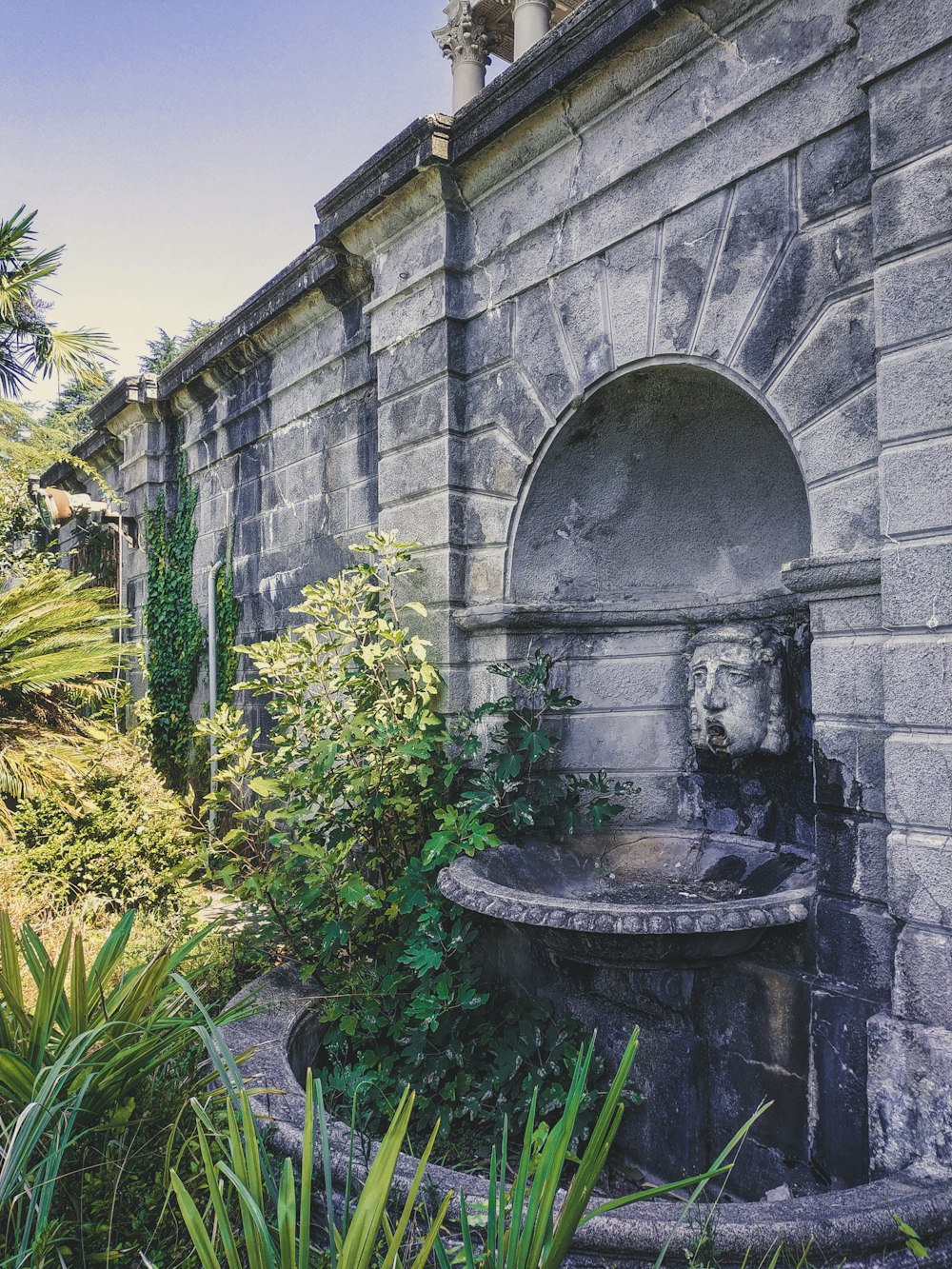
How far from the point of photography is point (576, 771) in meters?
4.15

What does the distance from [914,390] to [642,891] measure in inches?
82.0

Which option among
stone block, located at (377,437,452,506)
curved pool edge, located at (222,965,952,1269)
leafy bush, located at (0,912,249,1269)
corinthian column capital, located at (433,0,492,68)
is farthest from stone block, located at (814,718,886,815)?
corinthian column capital, located at (433,0,492,68)

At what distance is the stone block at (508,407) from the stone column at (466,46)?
10.1 metres

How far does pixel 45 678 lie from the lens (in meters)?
5.99

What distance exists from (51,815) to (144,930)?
114 centimetres

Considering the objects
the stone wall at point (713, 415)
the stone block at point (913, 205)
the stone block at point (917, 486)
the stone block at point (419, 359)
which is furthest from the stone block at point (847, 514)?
the stone block at point (419, 359)

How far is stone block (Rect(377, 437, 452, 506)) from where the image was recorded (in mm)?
4297

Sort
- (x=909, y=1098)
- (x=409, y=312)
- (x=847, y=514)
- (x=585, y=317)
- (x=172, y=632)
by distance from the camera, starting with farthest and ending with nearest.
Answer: (x=172, y=632) < (x=409, y=312) < (x=585, y=317) < (x=847, y=514) < (x=909, y=1098)

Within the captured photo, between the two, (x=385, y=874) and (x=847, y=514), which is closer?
(x=847, y=514)

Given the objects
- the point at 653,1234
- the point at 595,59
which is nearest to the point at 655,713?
the point at 653,1234

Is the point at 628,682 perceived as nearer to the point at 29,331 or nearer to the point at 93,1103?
the point at 93,1103

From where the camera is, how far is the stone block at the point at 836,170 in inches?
111

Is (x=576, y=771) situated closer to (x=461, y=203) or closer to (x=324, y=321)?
(x=461, y=203)

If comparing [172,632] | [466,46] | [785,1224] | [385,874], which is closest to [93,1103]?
[785,1224]
